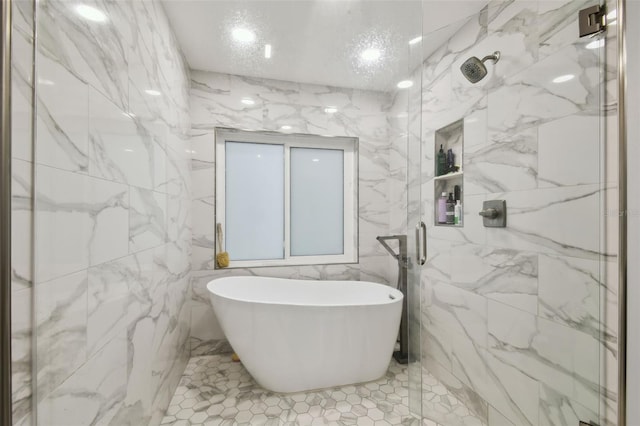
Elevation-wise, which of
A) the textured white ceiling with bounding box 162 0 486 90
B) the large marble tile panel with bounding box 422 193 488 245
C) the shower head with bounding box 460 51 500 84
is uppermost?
the textured white ceiling with bounding box 162 0 486 90

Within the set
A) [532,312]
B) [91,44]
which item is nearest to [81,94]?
[91,44]

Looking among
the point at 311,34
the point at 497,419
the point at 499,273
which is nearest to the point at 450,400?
the point at 497,419

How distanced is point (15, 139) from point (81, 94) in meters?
0.29

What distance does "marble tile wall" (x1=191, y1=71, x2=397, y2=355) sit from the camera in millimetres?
2123

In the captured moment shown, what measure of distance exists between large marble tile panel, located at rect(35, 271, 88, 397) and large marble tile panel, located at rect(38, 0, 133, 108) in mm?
575

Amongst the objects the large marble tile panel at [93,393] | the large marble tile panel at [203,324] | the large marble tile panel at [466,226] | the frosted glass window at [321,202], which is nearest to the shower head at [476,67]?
the large marble tile panel at [466,226]

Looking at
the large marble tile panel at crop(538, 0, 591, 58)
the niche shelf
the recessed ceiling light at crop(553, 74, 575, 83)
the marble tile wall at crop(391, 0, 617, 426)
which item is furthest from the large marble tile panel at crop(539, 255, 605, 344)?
the large marble tile panel at crop(538, 0, 591, 58)

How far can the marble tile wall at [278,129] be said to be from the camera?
212 centimetres

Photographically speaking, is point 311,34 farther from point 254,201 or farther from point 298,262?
point 298,262

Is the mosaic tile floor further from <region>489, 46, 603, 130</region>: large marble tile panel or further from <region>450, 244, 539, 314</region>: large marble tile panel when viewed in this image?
<region>489, 46, 603, 130</region>: large marble tile panel

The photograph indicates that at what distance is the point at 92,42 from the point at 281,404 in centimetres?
185

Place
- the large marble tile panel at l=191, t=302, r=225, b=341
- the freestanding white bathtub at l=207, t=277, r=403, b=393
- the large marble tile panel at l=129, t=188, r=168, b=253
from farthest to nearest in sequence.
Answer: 1. the large marble tile panel at l=191, t=302, r=225, b=341
2. the freestanding white bathtub at l=207, t=277, r=403, b=393
3. the large marble tile panel at l=129, t=188, r=168, b=253

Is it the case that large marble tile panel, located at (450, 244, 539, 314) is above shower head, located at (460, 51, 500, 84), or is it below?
below

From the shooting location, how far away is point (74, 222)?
A: 0.73 meters
